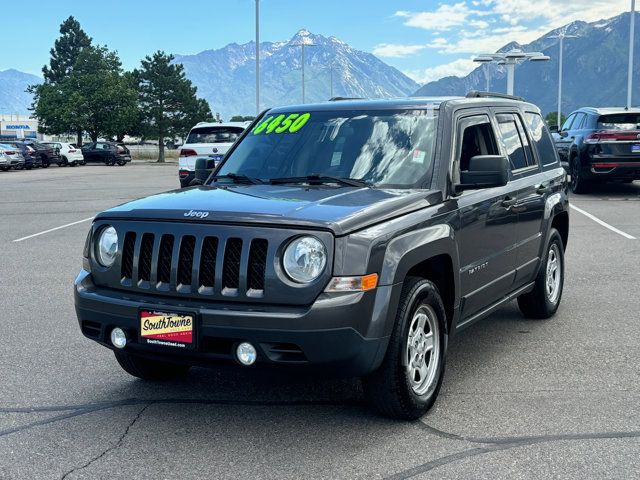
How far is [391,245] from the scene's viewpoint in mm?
3977

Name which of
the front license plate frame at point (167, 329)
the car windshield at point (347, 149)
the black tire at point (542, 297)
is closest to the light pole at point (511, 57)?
the black tire at point (542, 297)

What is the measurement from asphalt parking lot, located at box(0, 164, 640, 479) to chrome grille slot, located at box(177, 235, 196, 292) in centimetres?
60

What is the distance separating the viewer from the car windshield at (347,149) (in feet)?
15.8

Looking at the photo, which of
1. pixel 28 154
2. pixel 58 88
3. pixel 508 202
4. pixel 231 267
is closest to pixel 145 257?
pixel 231 267

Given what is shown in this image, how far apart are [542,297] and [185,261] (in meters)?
3.54

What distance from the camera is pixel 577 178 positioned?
1789cm

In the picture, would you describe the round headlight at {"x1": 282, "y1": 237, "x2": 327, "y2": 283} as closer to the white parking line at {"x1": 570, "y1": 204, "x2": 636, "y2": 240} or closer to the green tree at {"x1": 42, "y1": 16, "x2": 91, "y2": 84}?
the white parking line at {"x1": 570, "y1": 204, "x2": 636, "y2": 240}

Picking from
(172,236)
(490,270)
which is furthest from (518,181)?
(172,236)

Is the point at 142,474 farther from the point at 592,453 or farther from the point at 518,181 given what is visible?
the point at 518,181

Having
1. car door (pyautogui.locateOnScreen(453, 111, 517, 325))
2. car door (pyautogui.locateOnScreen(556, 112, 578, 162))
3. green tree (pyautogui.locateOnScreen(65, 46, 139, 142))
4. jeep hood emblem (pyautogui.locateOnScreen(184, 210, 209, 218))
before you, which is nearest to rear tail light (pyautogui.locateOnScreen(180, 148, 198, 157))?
car door (pyautogui.locateOnScreen(556, 112, 578, 162))

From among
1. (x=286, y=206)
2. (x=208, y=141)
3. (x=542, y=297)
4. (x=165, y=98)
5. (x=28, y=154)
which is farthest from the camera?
(x=165, y=98)

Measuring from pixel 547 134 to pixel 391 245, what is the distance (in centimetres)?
339

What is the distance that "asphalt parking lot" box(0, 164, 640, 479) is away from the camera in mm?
3705

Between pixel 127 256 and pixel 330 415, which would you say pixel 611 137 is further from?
pixel 127 256
